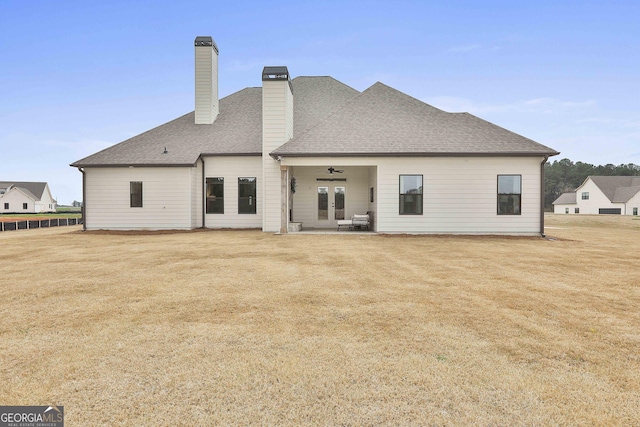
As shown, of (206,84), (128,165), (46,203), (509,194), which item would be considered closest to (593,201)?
(509,194)

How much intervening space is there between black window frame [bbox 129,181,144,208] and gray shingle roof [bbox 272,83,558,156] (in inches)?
331

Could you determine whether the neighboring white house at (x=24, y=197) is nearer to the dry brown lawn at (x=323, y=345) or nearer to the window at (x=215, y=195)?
the window at (x=215, y=195)

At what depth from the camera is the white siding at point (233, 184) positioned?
18172 millimetres

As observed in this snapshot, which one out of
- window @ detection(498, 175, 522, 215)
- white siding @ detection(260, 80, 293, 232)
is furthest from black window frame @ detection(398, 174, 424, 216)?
white siding @ detection(260, 80, 293, 232)

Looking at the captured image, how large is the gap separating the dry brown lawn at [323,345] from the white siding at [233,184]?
10.8m

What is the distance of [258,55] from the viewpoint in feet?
102

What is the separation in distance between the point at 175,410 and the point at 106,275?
18.9 feet

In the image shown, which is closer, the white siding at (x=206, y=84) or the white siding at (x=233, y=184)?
the white siding at (x=233, y=184)

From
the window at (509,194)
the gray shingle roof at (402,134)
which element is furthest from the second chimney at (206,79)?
the window at (509,194)

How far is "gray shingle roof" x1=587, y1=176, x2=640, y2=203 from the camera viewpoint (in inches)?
2183

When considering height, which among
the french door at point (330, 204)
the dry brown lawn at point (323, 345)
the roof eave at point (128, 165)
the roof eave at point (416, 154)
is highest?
the roof eave at point (416, 154)

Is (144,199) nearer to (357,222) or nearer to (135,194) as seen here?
(135,194)

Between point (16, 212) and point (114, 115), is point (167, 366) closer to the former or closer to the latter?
point (114, 115)

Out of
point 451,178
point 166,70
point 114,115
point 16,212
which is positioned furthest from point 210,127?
point 16,212
